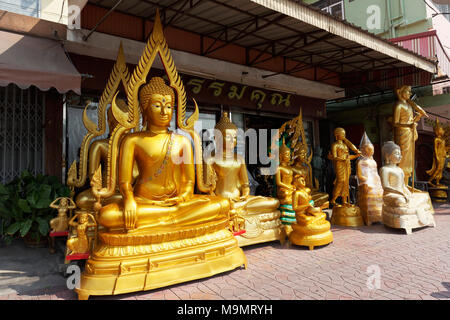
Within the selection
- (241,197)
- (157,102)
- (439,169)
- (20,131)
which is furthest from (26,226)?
(439,169)

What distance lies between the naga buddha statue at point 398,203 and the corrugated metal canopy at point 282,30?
2378 mm

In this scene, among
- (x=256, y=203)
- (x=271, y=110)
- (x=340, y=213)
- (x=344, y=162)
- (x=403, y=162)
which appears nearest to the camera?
(x=256, y=203)

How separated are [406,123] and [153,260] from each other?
6949 millimetres

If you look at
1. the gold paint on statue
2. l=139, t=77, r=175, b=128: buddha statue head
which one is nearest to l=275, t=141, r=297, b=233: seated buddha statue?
l=139, t=77, r=175, b=128: buddha statue head

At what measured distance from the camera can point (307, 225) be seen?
4.61m

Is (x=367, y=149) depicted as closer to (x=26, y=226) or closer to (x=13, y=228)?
(x=26, y=226)

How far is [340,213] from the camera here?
6285mm

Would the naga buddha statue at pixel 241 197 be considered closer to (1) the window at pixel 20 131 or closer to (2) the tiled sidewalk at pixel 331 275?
(2) the tiled sidewalk at pixel 331 275

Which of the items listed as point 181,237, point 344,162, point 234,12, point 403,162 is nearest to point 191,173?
point 181,237

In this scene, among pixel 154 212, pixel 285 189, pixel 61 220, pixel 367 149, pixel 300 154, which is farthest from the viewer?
pixel 300 154

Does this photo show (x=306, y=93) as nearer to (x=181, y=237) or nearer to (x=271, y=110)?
(x=271, y=110)

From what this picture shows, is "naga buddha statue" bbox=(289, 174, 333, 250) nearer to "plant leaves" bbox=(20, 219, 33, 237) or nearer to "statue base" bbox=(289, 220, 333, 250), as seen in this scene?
"statue base" bbox=(289, 220, 333, 250)

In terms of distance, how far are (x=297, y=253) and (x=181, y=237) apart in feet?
6.17

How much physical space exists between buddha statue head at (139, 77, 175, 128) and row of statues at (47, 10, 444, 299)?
0.04 feet
